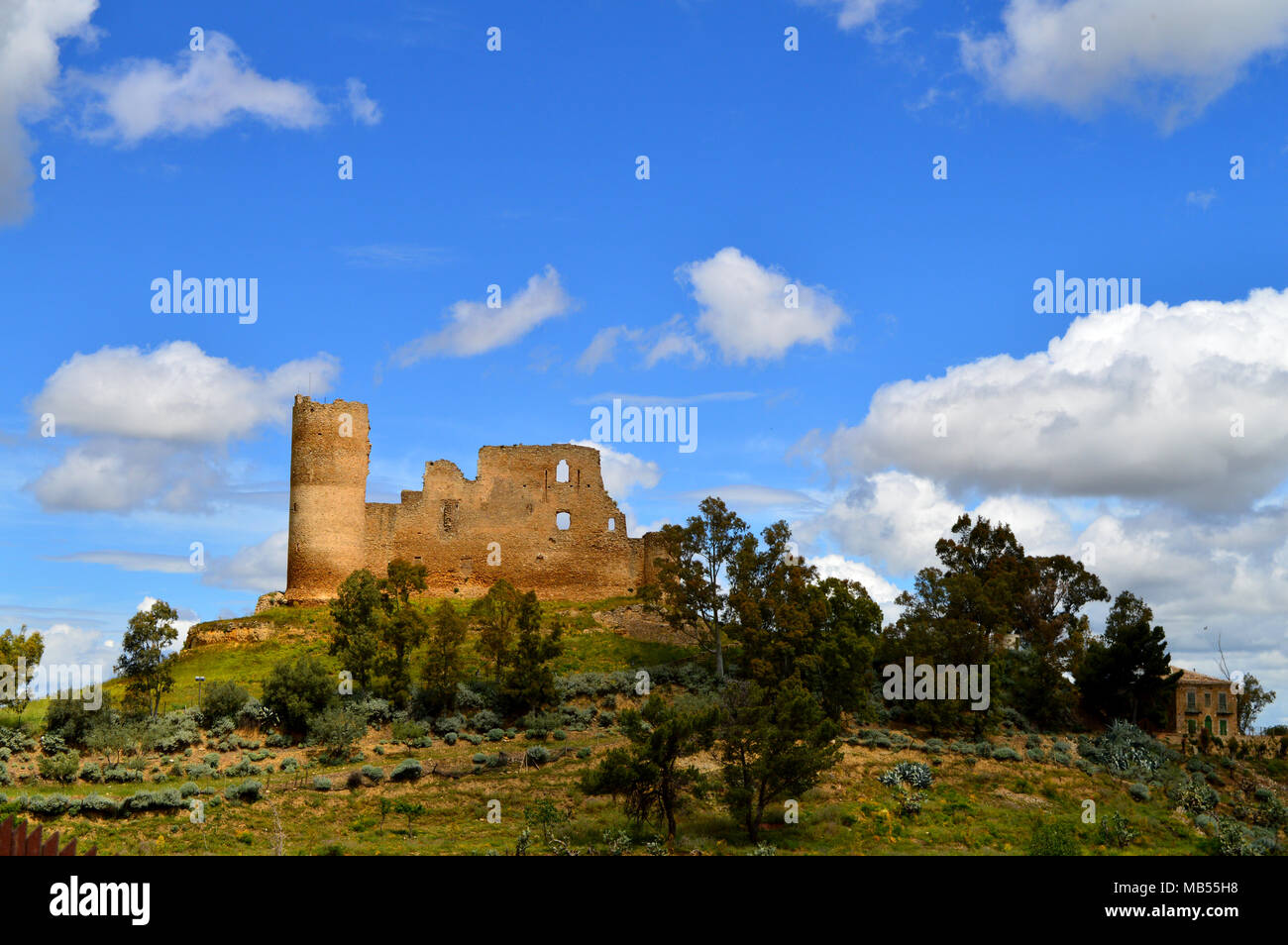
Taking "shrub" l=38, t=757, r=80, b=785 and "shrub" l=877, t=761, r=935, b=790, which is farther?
"shrub" l=877, t=761, r=935, b=790

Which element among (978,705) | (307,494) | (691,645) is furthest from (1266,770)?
(307,494)

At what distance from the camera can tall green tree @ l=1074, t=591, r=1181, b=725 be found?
48.1m

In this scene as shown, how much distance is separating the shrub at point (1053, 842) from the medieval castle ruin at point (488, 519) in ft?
95.3

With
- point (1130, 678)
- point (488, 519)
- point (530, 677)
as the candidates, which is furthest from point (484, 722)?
point (1130, 678)

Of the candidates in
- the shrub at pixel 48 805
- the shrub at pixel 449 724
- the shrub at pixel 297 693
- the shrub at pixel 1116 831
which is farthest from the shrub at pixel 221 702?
the shrub at pixel 1116 831

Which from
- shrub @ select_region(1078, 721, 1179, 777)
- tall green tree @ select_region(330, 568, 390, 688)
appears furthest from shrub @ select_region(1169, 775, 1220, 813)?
tall green tree @ select_region(330, 568, 390, 688)

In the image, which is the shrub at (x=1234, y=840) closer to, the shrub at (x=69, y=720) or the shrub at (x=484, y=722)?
the shrub at (x=484, y=722)

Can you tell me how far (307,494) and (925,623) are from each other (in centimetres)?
2775

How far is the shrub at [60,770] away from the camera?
32531 millimetres

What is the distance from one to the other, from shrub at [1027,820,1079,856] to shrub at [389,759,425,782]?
16136 millimetres

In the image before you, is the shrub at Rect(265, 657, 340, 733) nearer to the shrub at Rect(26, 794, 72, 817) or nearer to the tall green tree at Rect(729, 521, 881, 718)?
the shrub at Rect(26, 794, 72, 817)

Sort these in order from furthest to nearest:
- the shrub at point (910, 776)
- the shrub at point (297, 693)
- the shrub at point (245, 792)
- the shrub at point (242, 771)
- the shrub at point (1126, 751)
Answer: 1. the shrub at point (1126, 751)
2. the shrub at point (297, 693)
3. the shrub at point (910, 776)
4. the shrub at point (242, 771)
5. the shrub at point (245, 792)

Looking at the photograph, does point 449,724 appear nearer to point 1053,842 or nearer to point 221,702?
point 221,702

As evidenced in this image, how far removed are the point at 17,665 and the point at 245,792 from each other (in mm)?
19554
